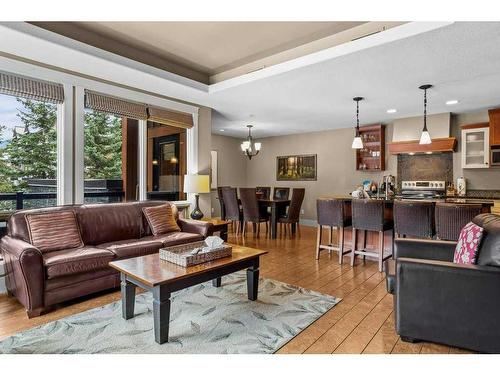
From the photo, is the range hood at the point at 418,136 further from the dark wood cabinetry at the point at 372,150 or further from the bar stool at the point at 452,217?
the bar stool at the point at 452,217

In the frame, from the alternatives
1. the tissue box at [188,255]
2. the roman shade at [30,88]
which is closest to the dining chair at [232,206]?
the tissue box at [188,255]

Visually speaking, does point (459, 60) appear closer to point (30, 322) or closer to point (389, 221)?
point (389, 221)

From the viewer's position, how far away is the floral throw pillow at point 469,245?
212 centimetres

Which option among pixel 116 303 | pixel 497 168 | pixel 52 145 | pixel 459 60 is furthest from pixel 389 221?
pixel 52 145

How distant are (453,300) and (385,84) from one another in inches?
119

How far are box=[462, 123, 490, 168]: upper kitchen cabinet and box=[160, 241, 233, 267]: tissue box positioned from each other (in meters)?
5.05

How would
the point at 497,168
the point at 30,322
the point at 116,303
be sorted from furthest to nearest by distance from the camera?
the point at 497,168, the point at 116,303, the point at 30,322

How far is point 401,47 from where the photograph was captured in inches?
115

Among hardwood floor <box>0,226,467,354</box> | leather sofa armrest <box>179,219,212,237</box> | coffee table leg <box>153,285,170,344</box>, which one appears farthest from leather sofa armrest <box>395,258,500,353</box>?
leather sofa armrest <box>179,219,212,237</box>

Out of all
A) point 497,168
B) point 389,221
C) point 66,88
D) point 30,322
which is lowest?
point 30,322

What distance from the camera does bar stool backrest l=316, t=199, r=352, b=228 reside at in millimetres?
4238

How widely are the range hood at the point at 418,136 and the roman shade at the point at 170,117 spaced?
4139 millimetres

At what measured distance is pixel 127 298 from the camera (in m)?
2.50
